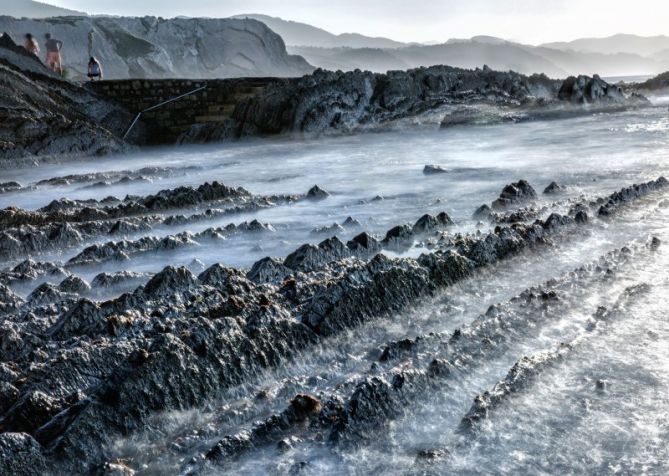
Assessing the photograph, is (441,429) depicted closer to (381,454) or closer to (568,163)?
(381,454)

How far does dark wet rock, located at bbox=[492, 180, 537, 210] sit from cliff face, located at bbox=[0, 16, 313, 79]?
2103 inches

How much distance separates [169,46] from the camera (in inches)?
2685

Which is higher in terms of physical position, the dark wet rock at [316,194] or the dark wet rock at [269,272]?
the dark wet rock at [316,194]

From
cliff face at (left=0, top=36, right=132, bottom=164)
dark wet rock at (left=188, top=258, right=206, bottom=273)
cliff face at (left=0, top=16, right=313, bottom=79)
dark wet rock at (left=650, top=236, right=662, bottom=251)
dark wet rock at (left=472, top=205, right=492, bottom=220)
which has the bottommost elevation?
dark wet rock at (left=188, top=258, right=206, bottom=273)

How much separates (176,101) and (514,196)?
12701 millimetres

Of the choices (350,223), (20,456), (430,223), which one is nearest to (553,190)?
(430,223)

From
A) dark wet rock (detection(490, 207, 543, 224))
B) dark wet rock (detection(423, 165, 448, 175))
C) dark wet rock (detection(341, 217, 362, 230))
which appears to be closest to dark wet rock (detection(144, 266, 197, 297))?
dark wet rock (detection(341, 217, 362, 230))

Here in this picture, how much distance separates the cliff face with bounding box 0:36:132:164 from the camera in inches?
451

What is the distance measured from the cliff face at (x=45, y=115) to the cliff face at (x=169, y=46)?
4147cm

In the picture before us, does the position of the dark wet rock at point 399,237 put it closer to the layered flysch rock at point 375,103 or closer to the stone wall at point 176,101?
the layered flysch rock at point 375,103

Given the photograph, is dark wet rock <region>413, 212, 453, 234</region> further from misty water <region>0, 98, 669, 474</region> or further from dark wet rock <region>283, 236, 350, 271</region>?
dark wet rock <region>283, 236, 350, 271</region>

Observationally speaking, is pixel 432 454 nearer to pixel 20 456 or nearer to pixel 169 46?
pixel 20 456

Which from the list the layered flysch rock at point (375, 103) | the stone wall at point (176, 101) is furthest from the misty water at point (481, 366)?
the stone wall at point (176, 101)

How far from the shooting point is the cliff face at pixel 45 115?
11453 mm
